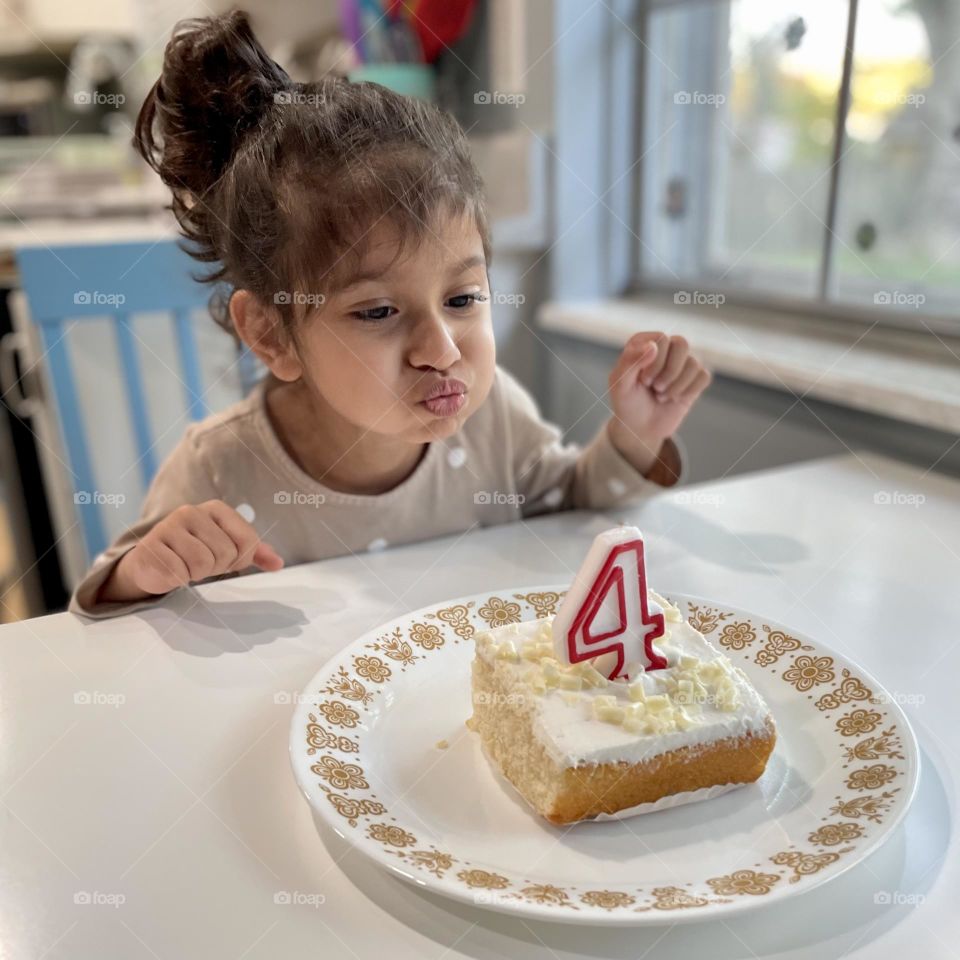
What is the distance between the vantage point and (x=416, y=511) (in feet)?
3.62

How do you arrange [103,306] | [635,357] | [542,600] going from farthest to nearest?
[103,306] → [635,357] → [542,600]

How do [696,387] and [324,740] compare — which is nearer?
[324,740]

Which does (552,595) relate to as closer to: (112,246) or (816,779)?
(816,779)

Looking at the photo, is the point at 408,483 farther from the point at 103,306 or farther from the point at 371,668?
the point at 103,306

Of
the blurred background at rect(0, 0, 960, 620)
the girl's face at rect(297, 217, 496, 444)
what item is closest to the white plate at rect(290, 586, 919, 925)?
the girl's face at rect(297, 217, 496, 444)

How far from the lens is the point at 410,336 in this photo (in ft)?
2.71

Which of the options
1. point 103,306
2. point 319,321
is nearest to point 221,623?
point 319,321

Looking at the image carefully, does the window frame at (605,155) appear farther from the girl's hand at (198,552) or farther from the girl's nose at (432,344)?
the girl's hand at (198,552)

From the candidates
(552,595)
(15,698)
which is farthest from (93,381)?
(552,595)

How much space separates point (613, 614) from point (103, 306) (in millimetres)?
1155

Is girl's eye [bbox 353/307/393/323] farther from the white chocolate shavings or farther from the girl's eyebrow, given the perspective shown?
the white chocolate shavings

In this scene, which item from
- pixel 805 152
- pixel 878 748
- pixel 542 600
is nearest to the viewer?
pixel 878 748

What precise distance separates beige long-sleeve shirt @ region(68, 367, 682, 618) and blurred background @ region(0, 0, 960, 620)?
406 mm

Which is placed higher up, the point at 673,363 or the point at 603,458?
the point at 673,363
